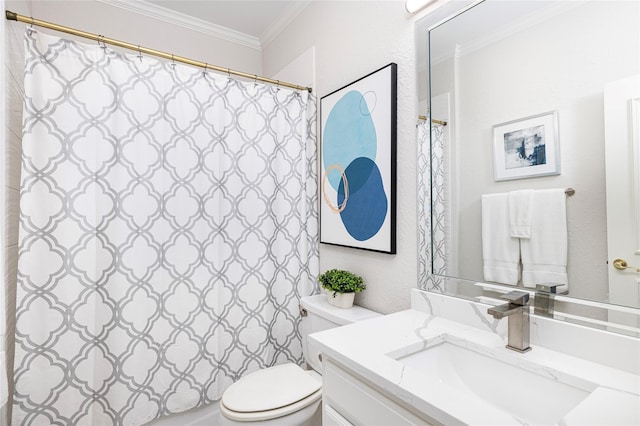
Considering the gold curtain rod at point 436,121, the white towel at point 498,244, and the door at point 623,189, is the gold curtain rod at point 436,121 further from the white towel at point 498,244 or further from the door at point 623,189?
the door at point 623,189

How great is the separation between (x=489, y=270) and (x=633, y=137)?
20.4 inches

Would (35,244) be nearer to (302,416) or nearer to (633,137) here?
(302,416)

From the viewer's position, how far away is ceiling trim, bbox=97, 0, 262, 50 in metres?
2.14

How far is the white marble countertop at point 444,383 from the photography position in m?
0.61

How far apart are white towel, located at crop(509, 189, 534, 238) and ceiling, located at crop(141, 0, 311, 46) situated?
1730mm

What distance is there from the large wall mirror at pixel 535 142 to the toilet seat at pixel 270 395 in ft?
2.17

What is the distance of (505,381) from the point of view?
0.86 meters

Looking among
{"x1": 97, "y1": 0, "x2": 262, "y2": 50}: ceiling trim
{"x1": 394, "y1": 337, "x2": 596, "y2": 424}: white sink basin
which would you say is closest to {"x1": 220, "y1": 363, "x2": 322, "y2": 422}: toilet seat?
{"x1": 394, "y1": 337, "x2": 596, "y2": 424}: white sink basin

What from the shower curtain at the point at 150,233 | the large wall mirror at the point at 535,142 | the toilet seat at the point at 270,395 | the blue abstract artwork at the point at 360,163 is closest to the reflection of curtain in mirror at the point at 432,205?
the large wall mirror at the point at 535,142

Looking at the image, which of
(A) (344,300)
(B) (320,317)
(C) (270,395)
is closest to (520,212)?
(A) (344,300)

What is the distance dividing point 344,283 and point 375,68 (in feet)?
3.33

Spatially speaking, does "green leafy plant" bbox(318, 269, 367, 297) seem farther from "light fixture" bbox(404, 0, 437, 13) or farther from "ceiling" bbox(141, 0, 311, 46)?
"ceiling" bbox(141, 0, 311, 46)

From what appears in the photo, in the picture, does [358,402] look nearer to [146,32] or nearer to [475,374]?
[475,374]

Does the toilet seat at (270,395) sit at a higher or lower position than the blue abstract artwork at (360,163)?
lower
